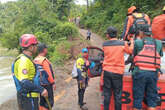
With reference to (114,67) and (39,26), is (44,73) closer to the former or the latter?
(114,67)

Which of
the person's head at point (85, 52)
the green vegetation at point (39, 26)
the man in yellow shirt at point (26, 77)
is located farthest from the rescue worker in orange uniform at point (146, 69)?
the green vegetation at point (39, 26)

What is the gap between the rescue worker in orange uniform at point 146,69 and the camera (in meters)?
2.62

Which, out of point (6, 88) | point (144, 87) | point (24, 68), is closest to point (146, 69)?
point (144, 87)

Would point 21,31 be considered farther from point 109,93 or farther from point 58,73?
point 109,93

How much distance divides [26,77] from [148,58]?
1922mm

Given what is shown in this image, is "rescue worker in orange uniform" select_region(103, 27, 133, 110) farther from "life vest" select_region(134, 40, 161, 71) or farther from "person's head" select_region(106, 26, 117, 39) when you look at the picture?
"life vest" select_region(134, 40, 161, 71)

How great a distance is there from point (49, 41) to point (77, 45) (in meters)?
3.83

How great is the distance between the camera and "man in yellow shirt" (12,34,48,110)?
245 cm

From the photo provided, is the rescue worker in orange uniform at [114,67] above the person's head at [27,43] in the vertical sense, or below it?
below

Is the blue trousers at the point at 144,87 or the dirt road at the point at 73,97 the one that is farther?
the dirt road at the point at 73,97

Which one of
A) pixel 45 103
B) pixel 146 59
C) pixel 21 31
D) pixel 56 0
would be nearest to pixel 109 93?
pixel 146 59

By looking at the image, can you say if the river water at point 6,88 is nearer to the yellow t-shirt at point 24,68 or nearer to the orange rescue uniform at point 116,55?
the yellow t-shirt at point 24,68

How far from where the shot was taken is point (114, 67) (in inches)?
113

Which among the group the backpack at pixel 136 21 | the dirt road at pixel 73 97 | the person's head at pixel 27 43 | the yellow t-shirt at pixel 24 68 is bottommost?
the dirt road at pixel 73 97
